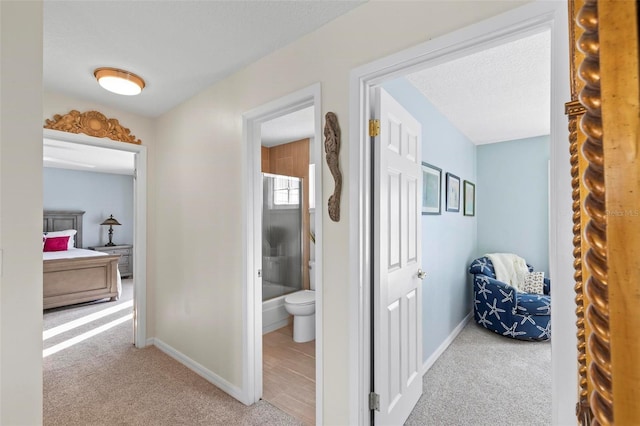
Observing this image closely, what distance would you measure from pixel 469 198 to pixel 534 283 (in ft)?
4.25

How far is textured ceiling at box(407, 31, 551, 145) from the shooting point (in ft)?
6.58

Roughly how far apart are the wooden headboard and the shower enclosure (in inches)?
204

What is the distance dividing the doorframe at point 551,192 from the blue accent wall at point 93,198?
23.6ft

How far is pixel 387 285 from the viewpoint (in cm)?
168

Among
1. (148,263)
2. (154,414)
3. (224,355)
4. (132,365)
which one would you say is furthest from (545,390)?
(148,263)

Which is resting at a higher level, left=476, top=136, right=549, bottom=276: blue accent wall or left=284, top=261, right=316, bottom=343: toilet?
left=476, top=136, right=549, bottom=276: blue accent wall

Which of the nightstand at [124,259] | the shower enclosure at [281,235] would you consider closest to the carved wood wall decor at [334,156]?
the shower enclosure at [281,235]

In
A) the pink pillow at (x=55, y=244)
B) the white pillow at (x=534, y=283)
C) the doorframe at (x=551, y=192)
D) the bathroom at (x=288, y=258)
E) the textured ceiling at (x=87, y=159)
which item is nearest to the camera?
the doorframe at (x=551, y=192)

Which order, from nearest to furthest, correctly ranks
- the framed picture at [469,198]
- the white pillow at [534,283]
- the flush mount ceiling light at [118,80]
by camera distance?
the flush mount ceiling light at [118,80] → the white pillow at [534,283] → the framed picture at [469,198]

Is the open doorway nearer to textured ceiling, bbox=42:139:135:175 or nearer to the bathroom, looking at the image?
the bathroom

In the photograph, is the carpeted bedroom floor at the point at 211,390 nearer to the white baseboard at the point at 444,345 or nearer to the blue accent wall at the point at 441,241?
the white baseboard at the point at 444,345

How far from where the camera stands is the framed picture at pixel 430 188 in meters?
2.59

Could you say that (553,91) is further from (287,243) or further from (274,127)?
(287,243)

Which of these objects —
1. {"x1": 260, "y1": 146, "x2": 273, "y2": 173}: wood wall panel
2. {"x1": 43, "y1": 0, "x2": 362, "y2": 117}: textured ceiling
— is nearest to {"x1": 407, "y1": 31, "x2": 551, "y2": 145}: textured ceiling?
{"x1": 43, "y1": 0, "x2": 362, "y2": 117}: textured ceiling
